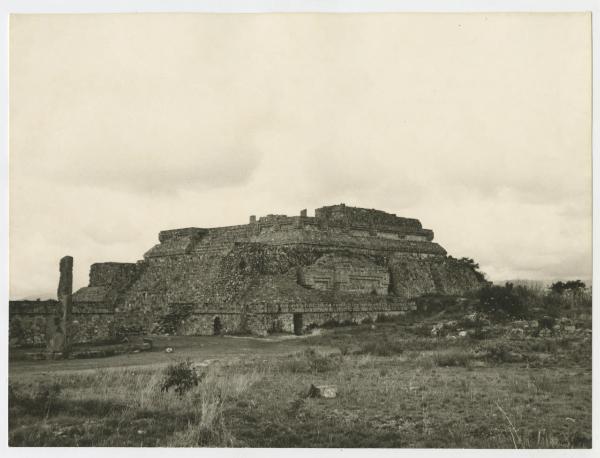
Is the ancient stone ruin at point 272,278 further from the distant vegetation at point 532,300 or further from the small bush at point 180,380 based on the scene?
the small bush at point 180,380

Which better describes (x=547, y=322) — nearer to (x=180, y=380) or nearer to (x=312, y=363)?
(x=312, y=363)

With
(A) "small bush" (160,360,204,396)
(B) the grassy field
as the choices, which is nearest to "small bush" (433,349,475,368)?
(B) the grassy field

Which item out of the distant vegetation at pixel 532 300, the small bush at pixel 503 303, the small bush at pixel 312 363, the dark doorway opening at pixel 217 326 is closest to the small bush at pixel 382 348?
the small bush at pixel 312 363

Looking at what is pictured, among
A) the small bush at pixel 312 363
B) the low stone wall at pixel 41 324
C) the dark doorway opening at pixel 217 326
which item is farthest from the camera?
the dark doorway opening at pixel 217 326

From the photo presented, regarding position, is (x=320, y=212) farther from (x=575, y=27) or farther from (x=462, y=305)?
(x=575, y=27)
